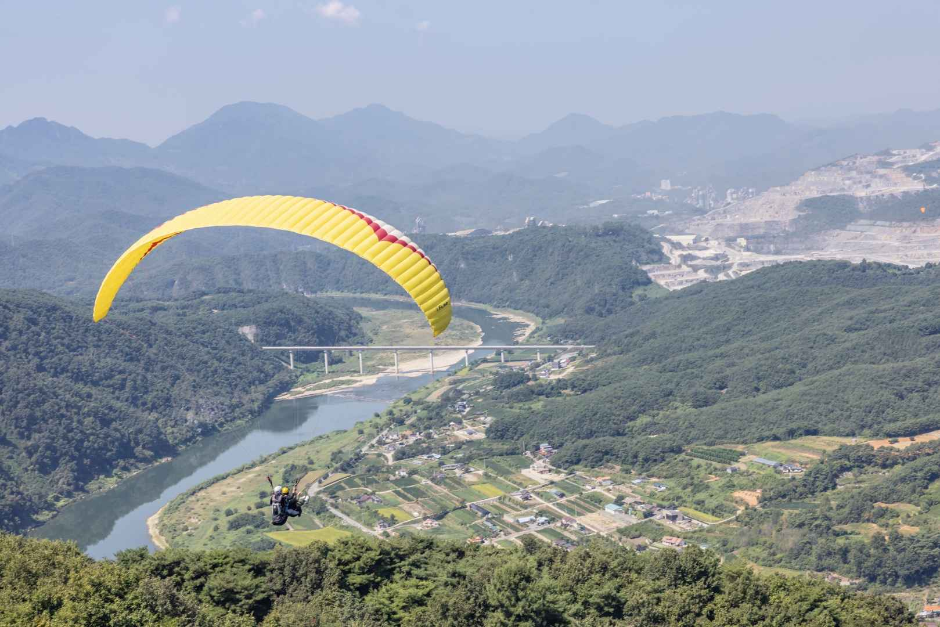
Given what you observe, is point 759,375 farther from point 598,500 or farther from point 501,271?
point 501,271

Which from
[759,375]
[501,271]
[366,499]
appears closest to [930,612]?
[366,499]

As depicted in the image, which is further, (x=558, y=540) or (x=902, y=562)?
(x=558, y=540)

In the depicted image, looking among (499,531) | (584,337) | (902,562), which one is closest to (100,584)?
(499,531)

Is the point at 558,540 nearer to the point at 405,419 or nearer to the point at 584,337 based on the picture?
the point at 405,419

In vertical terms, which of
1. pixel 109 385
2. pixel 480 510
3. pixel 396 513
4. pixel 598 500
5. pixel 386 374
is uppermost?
pixel 109 385

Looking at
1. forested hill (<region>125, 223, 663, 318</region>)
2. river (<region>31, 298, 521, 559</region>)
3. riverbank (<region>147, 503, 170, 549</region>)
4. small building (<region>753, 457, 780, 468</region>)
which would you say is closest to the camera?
riverbank (<region>147, 503, 170, 549</region>)

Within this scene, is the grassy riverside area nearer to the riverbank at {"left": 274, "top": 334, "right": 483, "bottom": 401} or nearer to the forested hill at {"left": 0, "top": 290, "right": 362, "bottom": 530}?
the forested hill at {"left": 0, "top": 290, "right": 362, "bottom": 530}

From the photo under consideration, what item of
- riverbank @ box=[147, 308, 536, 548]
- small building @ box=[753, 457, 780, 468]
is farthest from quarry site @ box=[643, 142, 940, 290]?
small building @ box=[753, 457, 780, 468]
